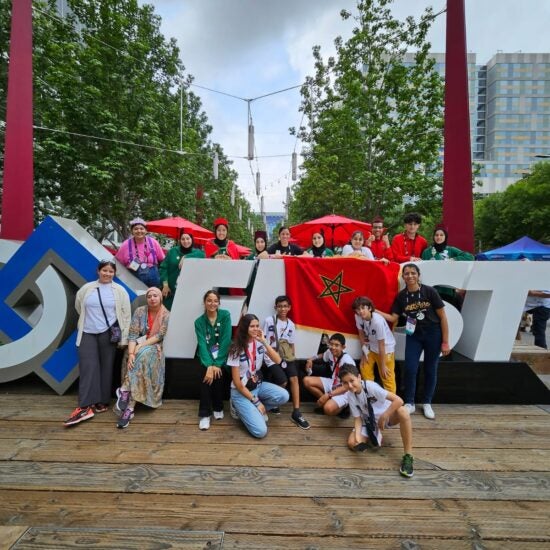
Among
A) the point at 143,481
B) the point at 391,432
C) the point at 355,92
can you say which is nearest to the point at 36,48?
the point at 355,92

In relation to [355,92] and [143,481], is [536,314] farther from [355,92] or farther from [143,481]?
[355,92]

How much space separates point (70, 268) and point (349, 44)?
1265 centimetres

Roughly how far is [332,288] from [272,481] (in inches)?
89.6

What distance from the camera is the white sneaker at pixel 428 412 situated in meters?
3.75

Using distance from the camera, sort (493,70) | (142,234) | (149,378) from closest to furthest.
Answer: (149,378) → (142,234) → (493,70)

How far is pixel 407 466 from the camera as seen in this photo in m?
2.78

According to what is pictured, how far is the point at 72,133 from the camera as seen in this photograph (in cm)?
919

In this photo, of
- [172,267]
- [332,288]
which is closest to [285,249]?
[332,288]

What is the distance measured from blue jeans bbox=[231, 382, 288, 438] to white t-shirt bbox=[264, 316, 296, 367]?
18.8 inches

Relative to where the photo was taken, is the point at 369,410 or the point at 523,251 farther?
the point at 523,251

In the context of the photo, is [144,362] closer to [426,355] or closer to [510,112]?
[426,355]

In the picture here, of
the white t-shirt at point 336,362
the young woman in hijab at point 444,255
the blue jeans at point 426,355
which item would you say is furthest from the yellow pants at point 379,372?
the young woman in hijab at point 444,255

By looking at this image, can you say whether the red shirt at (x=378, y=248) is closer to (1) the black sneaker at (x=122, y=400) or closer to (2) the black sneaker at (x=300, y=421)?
(2) the black sneaker at (x=300, y=421)

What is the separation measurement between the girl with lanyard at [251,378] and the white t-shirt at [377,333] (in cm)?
110
